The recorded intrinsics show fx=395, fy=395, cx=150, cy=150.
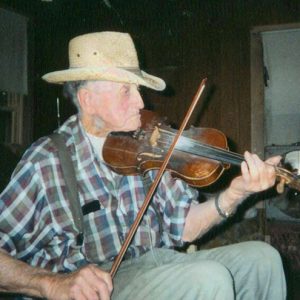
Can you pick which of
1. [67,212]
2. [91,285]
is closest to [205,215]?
[67,212]

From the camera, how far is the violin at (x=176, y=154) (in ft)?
5.77

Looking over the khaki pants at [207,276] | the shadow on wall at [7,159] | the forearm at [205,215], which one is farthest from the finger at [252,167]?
the shadow on wall at [7,159]

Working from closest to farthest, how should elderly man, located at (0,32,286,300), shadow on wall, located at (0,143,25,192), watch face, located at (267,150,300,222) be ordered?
elderly man, located at (0,32,286,300) → watch face, located at (267,150,300,222) → shadow on wall, located at (0,143,25,192)

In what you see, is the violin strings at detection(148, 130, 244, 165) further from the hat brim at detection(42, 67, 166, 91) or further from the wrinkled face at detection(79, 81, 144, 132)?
the hat brim at detection(42, 67, 166, 91)

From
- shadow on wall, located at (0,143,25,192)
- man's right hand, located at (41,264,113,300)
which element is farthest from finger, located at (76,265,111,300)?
shadow on wall, located at (0,143,25,192)

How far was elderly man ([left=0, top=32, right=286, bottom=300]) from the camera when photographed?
4.26ft

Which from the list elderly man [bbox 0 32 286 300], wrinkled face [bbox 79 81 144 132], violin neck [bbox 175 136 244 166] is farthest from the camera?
wrinkled face [bbox 79 81 144 132]

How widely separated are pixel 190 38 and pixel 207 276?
4.11 metres

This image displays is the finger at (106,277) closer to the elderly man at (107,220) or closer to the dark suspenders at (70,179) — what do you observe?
the elderly man at (107,220)

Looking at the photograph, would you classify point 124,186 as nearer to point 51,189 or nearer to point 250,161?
point 51,189

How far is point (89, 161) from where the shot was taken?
1713mm

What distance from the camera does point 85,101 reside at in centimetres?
186

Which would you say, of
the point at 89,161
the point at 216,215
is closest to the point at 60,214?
the point at 89,161

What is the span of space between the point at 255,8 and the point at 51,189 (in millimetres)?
3939
